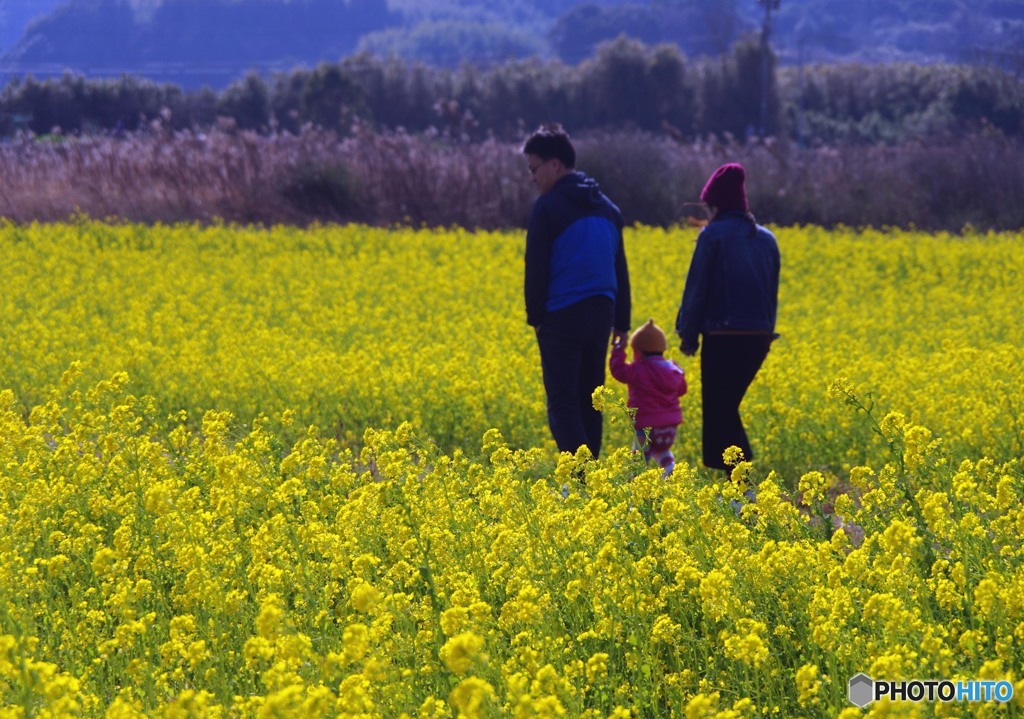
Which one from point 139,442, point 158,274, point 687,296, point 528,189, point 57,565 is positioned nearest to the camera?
point 57,565

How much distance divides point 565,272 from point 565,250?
0.37 ft

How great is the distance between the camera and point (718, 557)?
402 centimetres

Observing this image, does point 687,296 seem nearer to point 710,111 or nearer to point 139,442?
point 139,442

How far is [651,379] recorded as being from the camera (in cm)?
675

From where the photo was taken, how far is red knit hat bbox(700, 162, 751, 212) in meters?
6.35

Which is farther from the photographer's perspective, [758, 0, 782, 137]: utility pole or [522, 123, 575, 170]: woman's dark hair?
[758, 0, 782, 137]: utility pole

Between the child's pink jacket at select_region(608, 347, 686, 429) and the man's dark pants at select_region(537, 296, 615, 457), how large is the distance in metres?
0.22

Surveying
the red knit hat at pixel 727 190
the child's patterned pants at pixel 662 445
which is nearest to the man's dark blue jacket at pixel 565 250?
the red knit hat at pixel 727 190

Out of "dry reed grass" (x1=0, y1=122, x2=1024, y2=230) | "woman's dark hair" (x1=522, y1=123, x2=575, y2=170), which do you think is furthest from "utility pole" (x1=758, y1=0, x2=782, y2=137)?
"woman's dark hair" (x1=522, y1=123, x2=575, y2=170)

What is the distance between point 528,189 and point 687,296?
617 inches

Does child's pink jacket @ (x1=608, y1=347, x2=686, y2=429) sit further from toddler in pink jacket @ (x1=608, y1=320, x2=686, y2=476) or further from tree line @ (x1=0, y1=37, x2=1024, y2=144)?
tree line @ (x1=0, y1=37, x2=1024, y2=144)

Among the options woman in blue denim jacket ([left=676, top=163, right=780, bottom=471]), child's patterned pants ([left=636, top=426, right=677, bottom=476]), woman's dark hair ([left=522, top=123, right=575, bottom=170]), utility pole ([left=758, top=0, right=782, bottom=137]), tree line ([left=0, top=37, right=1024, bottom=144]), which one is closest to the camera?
woman in blue denim jacket ([left=676, top=163, right=780, bottom=471])

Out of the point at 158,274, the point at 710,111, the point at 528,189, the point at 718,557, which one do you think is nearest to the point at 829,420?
the point at 718,557

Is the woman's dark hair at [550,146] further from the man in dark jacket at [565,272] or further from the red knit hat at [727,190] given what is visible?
the red knit hat at [727,190]
